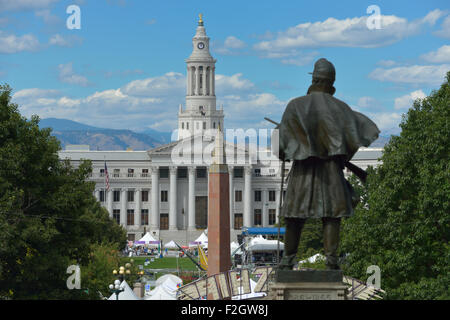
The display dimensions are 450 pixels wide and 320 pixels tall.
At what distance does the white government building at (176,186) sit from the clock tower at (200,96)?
82.4 ft

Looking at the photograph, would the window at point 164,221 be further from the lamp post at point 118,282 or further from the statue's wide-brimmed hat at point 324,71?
the statue's wide-brimmed hat at point 324,71

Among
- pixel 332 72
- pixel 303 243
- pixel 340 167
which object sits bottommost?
pixel 303 243

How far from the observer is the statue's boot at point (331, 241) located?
12453 millimetres

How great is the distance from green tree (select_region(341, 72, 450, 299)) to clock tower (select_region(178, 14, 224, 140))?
130m

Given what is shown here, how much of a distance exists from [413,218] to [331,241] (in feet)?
82.2

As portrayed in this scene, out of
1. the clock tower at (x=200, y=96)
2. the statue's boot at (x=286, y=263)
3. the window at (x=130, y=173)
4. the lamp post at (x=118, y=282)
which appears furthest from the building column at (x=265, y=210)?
the statue's boot at (x=286, y=263)

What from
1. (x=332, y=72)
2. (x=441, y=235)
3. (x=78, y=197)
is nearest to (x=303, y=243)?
(x=78, y=197)

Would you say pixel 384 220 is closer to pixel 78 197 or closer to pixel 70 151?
pixel 78 197

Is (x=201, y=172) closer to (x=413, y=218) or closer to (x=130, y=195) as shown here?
(x=130, y=195)

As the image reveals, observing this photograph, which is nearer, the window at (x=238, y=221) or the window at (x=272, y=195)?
the window at (x=238, y=221)

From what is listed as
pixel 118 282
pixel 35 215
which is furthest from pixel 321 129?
pixel 35 215

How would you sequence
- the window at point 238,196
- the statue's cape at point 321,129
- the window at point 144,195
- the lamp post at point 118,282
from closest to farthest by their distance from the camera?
the statue's cape at point 321,129
the lamp post at point 118,282
the window at point 238,196
the window at point 144,195
